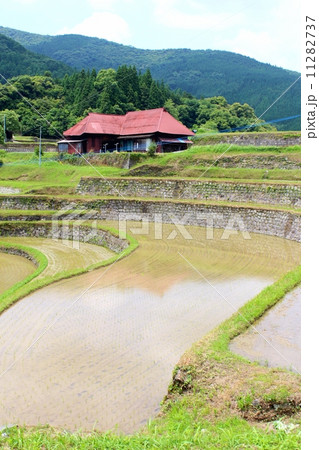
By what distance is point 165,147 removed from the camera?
31.9 meters

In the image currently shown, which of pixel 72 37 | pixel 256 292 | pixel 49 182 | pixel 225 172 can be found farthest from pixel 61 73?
pixel 72 37

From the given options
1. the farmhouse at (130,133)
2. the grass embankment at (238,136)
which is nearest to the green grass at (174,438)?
the grass embankment at (238,136)


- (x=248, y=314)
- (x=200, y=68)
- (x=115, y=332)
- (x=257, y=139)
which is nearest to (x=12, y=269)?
(x=115, y=332)

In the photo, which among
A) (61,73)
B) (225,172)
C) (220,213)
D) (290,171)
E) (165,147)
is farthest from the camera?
(61,73)

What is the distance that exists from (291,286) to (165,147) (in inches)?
924

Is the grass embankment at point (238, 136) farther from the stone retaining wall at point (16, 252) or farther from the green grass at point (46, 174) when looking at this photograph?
the stone retaining wall at point (16, 252)

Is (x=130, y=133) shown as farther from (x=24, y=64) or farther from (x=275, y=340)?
(x=24, y=64)

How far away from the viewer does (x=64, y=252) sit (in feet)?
51.3

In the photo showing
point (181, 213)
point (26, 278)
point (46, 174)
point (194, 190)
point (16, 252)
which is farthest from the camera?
point (46, 174)

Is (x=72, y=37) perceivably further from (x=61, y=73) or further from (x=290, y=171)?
(x=290, y=171)

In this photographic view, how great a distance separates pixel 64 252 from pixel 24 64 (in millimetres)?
84646

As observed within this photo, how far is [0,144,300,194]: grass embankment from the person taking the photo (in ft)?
77.0

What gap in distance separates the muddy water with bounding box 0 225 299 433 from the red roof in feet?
64.8

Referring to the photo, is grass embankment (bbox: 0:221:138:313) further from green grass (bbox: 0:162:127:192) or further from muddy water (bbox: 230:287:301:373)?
green grass (bbox: 0:162:127:192)
